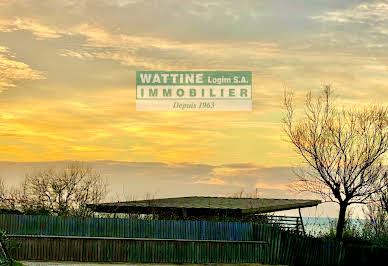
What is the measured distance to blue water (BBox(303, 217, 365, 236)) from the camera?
1152 inches

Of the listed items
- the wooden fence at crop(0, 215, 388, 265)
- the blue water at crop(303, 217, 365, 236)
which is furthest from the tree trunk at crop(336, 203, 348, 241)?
the wooden fence at crop(0, 215, 388, 265)

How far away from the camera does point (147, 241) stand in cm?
2361

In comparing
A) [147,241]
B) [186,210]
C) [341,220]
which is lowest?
[147,241]

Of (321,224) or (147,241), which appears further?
(321,224)

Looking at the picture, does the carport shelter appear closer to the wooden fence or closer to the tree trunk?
the wooden fence

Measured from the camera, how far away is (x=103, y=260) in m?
23.6

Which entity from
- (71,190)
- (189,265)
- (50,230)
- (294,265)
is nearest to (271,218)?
(294,265)

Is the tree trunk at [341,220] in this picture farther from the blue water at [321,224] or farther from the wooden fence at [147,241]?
the wooden fence at [147,241]

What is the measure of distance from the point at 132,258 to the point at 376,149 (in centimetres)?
1326

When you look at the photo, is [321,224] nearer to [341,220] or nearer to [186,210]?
[341,220]

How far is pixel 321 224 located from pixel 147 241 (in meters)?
11.6

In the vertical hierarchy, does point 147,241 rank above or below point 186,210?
below

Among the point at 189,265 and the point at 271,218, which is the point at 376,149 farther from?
the point at 189,265

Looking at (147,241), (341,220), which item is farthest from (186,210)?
(341,220)
